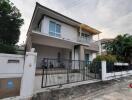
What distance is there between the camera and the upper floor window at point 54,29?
36.8ft

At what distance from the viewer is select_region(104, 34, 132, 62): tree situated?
15781 millimetres

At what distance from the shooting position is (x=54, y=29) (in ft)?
38.2

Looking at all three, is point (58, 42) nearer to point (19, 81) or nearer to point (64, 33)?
point (64, 33)

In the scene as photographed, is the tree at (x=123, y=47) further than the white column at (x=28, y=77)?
Yes

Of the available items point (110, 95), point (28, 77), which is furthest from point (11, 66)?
point (110, 95)

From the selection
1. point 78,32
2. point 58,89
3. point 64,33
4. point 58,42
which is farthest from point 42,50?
point 58,89

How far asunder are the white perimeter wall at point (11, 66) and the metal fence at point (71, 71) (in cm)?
225

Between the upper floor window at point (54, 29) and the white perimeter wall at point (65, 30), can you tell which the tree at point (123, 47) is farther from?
the upper floor window at point (54, 29)

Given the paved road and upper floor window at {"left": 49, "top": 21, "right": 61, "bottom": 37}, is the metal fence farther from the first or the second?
upper floor window at {"left": 49, "top": 21, "right": 61, "bottom": 37}

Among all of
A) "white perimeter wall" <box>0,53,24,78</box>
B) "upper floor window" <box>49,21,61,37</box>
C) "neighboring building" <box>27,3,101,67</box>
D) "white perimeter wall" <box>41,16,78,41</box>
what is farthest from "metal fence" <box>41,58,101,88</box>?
"upper floor window" <box>49,21,61,37</box>

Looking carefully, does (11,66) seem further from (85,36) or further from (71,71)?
(85,36)

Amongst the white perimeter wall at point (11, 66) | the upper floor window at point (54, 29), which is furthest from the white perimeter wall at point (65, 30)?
the white perimeter wall at point (11, 66)

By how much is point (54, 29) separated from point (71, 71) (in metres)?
5.93

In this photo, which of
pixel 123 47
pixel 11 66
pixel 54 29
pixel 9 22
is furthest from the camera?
pixel 123 47
